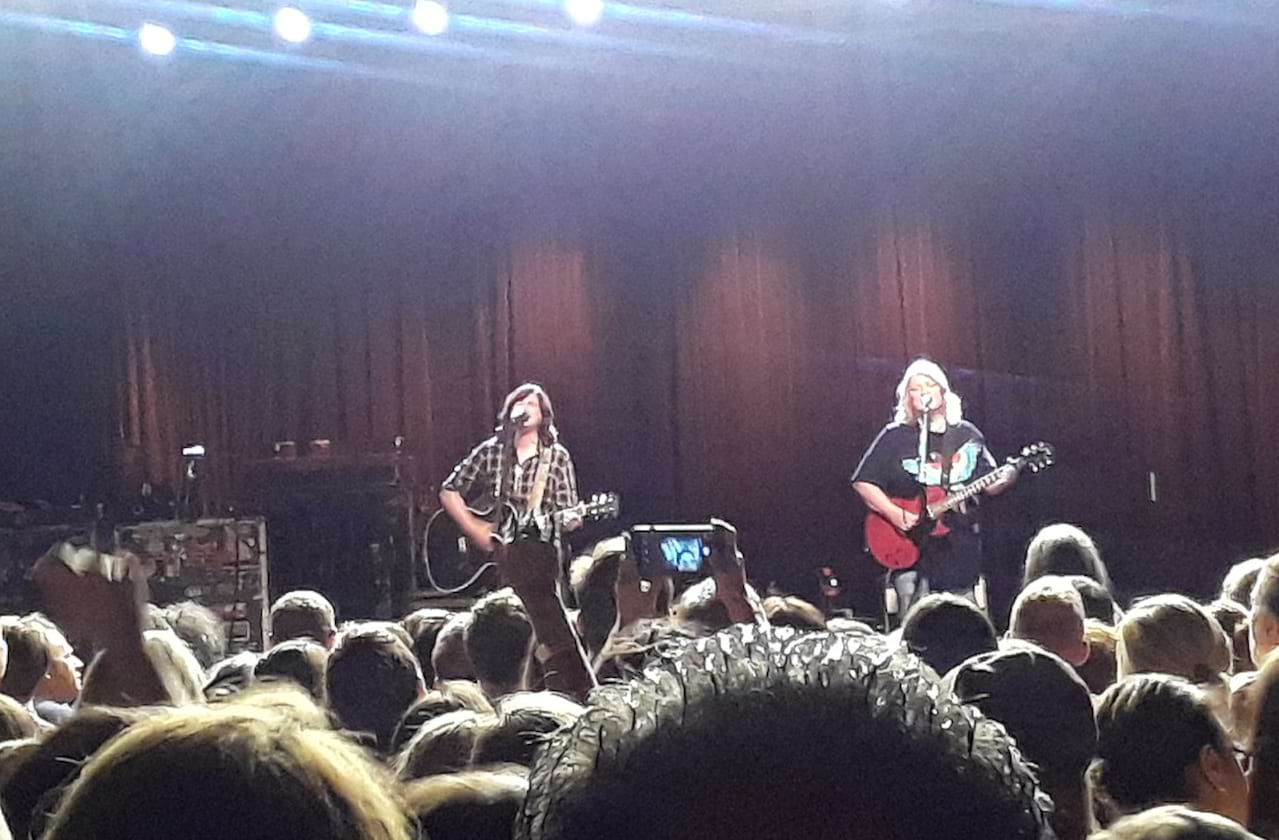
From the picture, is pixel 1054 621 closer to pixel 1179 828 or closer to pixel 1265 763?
pixel 1265 763

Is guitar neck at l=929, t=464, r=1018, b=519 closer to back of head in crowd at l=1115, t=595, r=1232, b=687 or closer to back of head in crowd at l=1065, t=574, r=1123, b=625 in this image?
back of head in crowd at l=1065, t=574, r=1123, b=625

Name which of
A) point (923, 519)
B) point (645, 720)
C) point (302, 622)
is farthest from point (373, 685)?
point (923, 519)

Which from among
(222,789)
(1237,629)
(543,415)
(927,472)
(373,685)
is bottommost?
(1237,629)

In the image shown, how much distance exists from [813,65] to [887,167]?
820 mm

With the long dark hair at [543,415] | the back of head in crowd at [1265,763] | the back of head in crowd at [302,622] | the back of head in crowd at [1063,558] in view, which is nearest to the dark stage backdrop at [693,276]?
the long dark hair at [543,415]

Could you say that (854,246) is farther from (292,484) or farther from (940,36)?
(292,484)

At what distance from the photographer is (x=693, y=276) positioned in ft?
31.7

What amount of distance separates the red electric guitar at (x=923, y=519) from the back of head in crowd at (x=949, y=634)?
14.0 feet

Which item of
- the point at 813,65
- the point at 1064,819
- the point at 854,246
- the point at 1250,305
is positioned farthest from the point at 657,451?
the point at 1064,819

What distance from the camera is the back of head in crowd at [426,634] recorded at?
356cm

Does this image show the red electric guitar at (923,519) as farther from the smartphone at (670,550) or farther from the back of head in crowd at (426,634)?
the smartphone at (670,550)

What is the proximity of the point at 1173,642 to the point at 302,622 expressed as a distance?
86.3 inches

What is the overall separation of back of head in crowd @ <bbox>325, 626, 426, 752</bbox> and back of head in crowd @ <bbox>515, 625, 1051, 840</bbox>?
1817mm

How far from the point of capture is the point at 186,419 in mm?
10023
